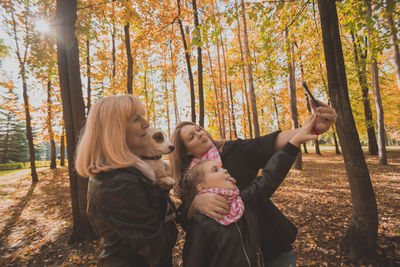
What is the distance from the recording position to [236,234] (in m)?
1.26

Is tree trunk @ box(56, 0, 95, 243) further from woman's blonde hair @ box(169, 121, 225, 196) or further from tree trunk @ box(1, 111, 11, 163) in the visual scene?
tree trunk @ box(1, 111, 11, 163)

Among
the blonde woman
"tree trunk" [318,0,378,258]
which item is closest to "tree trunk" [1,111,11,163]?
the blonde woman

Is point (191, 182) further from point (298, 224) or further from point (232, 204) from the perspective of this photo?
point (298, 224)

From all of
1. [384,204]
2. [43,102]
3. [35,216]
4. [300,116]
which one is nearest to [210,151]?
[384,204]

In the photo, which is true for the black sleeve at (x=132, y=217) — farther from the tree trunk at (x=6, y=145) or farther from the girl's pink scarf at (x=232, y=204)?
the tree trunk at (x=6, y=145)

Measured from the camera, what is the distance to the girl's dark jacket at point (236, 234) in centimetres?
122

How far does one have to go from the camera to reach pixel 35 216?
5.98m

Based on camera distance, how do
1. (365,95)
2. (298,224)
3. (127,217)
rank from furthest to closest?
1. (365,95)
2. (298,224)
3. (127,217)

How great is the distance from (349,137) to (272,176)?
7.73 ft

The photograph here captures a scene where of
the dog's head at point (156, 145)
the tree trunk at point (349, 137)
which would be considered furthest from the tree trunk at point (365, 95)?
the dog's head at point (156, 145)

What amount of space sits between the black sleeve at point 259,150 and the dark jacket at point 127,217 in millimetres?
969

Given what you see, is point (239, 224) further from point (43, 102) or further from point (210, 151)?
point (43, 102)

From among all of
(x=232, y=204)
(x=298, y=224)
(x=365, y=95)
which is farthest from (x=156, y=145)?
(x=365, y=95)

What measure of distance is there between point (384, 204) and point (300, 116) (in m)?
15.1
